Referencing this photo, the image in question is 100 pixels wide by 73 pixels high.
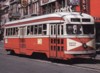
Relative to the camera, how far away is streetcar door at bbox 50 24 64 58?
19.3 meters

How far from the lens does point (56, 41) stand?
19734mm

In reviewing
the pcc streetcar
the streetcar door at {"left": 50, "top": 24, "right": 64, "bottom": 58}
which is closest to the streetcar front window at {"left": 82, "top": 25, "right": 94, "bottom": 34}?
the pcc streetcar

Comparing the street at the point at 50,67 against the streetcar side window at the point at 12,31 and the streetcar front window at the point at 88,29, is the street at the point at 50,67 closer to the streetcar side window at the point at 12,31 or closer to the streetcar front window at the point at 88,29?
the streetcar front window at the point at 88,29

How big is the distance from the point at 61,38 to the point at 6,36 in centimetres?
1011

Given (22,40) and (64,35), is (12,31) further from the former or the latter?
(64,35)

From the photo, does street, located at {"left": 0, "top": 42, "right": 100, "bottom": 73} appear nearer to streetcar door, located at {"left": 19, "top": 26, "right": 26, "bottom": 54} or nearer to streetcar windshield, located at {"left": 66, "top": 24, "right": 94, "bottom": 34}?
streetcar windshield, located at {"left": 66, "top": 24, "right": 94, "bottom": 34}

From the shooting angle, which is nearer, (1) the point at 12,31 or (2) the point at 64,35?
(2) the point at 64,35

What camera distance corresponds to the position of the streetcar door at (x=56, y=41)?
19297 millimetres

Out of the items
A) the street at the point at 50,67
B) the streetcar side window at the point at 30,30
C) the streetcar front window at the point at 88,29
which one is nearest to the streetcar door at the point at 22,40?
the streetcar side window at the point at 30,30

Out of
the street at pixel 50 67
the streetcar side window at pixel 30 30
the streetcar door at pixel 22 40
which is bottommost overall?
the street at pixel 50 67

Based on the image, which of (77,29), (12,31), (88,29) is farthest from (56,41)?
(12,31)

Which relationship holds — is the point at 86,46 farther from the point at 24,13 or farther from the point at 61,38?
the point at 24,13

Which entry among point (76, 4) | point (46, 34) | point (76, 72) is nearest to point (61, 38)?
point (46, 34)

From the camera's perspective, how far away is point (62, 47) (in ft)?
62.6
